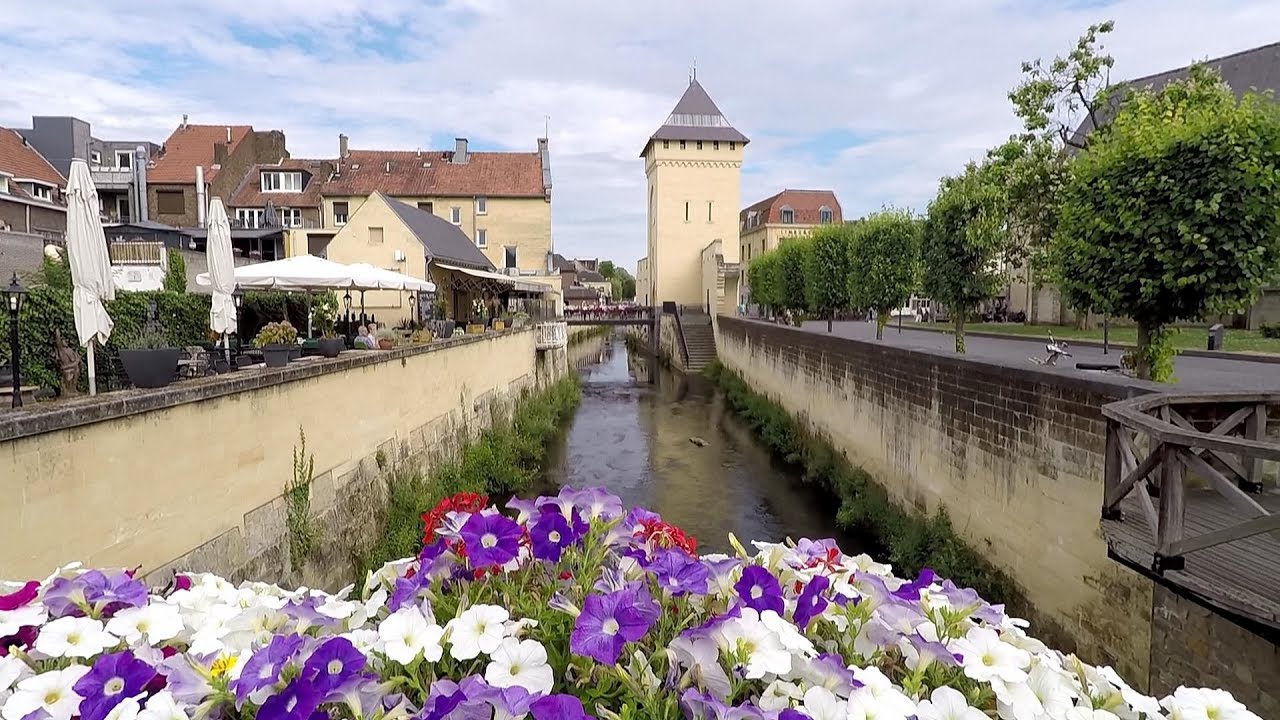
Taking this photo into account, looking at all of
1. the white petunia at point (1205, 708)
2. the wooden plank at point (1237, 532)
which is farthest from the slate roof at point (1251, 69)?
the white petunia at point (1205, 708)

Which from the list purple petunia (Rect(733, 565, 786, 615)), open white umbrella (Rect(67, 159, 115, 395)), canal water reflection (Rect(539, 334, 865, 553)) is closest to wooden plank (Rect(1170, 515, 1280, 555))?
purple petunia (Rect(733, 565, 786, 615))

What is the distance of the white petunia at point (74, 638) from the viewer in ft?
5.20

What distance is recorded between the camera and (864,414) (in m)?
13.7

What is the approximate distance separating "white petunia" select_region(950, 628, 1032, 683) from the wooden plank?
3.65m

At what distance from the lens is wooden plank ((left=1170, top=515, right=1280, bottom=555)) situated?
4176 mm

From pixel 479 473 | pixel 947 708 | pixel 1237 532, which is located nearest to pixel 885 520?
pixel 1237 532

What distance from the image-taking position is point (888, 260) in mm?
20328

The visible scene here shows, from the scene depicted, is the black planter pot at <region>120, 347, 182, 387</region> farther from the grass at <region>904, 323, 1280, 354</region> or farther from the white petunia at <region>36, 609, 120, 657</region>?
the grass at <region>904, 323, 1280, 354</region>

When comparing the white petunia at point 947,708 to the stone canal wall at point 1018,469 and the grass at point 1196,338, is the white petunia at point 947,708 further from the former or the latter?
the grass at point 1196,338

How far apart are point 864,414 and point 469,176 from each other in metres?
32.9

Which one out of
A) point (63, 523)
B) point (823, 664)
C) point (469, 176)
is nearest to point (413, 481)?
point (63, 523)

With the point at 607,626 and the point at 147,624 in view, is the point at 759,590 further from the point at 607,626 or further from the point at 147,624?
the point at 147,624

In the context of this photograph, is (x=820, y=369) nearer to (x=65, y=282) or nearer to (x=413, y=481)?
(x=413, y=481)

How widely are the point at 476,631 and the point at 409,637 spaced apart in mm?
137
